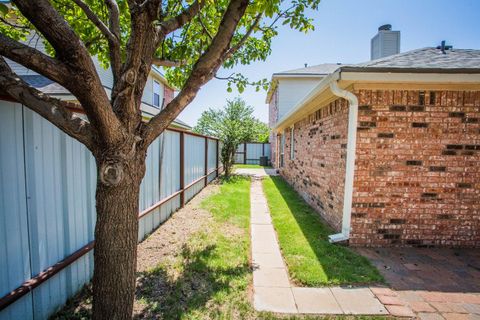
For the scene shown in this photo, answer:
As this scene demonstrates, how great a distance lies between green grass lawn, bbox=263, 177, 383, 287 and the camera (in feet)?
10.8

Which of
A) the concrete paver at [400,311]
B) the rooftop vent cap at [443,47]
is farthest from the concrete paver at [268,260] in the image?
the rooftop vent cap at [443,47]

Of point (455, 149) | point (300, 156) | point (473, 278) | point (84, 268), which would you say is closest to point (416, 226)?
point (473, 278)

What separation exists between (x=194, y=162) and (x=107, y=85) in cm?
607

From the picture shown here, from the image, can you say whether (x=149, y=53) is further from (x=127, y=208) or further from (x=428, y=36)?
(x=428, y=36)

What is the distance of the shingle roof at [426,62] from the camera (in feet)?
12.7

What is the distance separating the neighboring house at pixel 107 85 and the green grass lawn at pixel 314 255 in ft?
13.1

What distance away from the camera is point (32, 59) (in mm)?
1423

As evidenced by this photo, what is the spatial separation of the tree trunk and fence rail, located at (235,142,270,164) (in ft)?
74.3

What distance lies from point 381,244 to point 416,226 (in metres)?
A: 0.67

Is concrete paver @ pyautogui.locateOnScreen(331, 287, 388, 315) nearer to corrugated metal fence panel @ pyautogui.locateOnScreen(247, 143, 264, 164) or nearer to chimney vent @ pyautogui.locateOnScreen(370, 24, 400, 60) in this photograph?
chimney vent @ pyautogui.locateOnScreen(370, 24, 400, 60)

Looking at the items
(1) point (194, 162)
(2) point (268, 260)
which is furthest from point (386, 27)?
(2) point (268, 260)

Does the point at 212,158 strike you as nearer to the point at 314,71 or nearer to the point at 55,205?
the point at 55,205

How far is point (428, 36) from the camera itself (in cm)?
802

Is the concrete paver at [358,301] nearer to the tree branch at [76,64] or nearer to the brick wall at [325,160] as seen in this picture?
the brick wall at [325,160]
